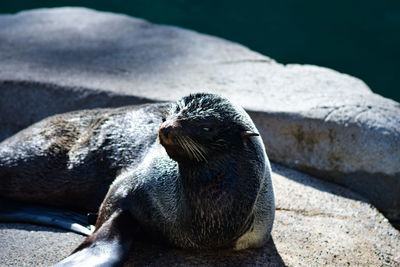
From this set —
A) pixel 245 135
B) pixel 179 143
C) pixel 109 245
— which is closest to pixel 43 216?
pixel 109 245

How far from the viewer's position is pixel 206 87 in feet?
13.9

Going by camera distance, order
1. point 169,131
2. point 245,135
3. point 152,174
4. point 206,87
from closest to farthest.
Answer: point 169,131 → point 245,135 → point 152,174 → point 206,87

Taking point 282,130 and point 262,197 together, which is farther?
point 282,130

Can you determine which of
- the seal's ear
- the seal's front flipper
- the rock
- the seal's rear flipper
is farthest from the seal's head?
the rock

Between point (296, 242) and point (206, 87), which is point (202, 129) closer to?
point (296, 242)

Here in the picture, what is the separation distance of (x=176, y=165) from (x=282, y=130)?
152cm

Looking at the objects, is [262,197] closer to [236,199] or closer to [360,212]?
[236,199]

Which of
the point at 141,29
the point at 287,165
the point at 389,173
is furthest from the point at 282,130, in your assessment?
the point at 141,29

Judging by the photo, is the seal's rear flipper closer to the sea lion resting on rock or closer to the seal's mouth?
the sea lion resting on rock

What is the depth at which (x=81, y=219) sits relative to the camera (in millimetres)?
2939

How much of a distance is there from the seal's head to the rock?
5.00 ft

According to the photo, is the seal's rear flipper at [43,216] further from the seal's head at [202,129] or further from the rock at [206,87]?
the rock at [206,87]

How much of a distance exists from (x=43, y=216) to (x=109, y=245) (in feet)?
2.49

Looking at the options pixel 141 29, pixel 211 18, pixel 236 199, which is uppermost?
pixel 236 199
